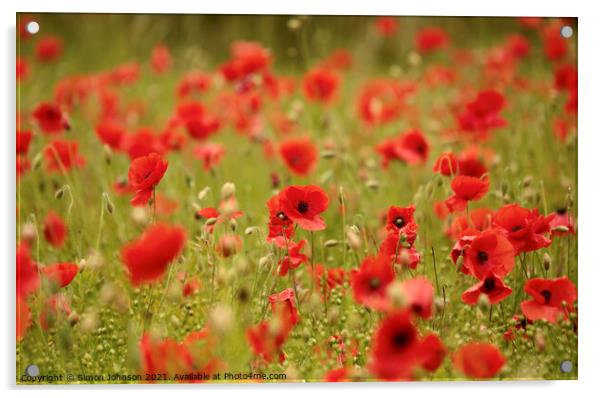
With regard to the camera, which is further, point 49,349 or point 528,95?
point 528,95

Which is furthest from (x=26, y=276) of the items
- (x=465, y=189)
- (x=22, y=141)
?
(x=465, y=189)

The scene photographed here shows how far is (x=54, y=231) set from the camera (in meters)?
2.05

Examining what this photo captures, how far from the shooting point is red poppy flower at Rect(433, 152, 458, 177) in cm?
195

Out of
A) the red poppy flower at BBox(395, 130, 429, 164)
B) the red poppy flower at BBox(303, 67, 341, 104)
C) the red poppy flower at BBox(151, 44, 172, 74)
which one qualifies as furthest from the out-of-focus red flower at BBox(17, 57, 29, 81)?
the red poppy flower at BBox(395, 130, 429, 164)

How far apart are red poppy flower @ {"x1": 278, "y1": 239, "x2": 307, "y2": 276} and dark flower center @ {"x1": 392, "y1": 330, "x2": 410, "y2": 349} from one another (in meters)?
0.42

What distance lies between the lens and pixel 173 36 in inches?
114

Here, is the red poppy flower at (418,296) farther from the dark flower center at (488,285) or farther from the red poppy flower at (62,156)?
the red poppy flower at (62,156)

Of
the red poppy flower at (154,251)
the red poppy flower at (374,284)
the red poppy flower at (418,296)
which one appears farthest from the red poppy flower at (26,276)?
the red poppy flower at (418,296)

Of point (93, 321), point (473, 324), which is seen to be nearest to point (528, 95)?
point (473, 324)

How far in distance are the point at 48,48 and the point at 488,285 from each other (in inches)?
65.0

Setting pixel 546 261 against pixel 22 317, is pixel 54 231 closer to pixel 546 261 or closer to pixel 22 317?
pixel 22 317

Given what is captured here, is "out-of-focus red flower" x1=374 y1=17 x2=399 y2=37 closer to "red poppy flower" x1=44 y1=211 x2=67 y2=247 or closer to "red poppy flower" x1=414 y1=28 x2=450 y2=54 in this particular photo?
"red poppy flower" x1=414 y1=28 x2=450 y2=54
